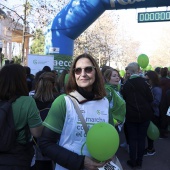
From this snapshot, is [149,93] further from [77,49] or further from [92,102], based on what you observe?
[77,49]

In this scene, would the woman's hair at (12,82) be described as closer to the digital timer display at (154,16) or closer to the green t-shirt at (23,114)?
the green t-shirt at (23,114)

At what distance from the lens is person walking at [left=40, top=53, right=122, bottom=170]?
6.17 ft

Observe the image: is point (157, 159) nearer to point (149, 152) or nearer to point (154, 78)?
point (149, 152)

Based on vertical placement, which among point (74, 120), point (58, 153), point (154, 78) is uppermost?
point (154, 78)

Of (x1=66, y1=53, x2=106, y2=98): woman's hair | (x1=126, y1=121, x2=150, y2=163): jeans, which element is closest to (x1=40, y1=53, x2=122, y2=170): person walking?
(x1=66, y1=53, x2=106, y2=98): woman's hair

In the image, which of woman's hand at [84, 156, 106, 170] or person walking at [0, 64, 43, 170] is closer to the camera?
woman's hand at [84, 156, 106, 170]

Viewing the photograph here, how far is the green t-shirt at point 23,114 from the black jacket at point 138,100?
2.69 meters

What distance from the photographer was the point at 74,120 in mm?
1942

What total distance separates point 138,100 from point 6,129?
3014mm

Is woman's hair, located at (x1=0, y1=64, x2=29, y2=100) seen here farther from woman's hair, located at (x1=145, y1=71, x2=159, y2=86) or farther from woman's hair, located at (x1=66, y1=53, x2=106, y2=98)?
woman's hair, located at (x1=145, y1=71, x2=159, y2=86)

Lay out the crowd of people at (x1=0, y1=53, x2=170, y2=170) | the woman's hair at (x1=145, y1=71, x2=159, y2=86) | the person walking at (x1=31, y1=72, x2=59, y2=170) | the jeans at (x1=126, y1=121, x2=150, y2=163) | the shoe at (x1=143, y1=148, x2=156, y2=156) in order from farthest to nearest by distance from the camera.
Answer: the woman's hair at (x1=145, y1=71, x2=159, y2=86) < the shoe at (x1=143, y1=148, x2=156, y2=156) < the jeans at (x1=126, y1=121, x2=150, y2=163) < the person walking at (x1=31, y1=72, x2=59, y2=170) < the crowd of people at (x1=0, y1=53, x2=170, y2=170)

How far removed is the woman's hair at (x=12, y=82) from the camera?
231 centimetres

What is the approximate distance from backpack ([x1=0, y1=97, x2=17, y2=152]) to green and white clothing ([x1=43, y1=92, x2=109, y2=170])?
1.22ft

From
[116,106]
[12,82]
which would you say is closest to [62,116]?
[12,82]
